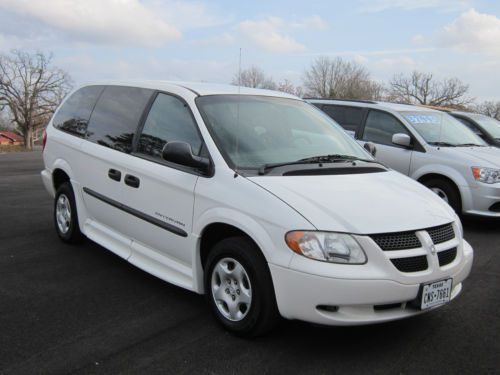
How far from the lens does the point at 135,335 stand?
3445 millimetres

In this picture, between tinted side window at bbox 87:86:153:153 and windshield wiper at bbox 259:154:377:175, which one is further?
tinted side window at bbox 87:86:153:153

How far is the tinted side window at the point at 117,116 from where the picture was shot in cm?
454

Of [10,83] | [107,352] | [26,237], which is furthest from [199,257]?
[10,83]

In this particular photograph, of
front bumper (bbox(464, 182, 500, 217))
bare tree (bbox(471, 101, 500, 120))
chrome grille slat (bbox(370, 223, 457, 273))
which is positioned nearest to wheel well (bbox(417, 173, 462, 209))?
front bumper (bbox(464, 182, 500, 217))

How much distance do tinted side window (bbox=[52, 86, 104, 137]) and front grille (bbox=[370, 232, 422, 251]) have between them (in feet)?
11.1

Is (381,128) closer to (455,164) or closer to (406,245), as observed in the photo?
(455,164)

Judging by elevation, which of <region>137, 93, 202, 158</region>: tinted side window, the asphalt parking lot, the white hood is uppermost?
<region>137, 93, 202, 158</region>: tinted side window

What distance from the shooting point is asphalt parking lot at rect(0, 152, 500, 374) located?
3074 millimetres

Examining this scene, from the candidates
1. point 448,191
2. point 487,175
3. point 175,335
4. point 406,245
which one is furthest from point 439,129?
point 175,335

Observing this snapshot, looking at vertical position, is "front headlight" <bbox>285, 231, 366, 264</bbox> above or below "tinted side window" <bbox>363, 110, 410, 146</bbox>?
below

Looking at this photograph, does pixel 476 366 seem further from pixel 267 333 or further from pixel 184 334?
pixel 184 334

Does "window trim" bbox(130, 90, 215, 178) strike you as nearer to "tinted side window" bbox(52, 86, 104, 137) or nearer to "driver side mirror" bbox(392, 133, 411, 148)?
"tinted side window" bbox(52, 86, 104, 137)

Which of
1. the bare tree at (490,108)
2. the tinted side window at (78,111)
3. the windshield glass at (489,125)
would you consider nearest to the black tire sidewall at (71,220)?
the tinted side window at (78,111)

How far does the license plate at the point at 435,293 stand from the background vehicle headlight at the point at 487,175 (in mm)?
4095
